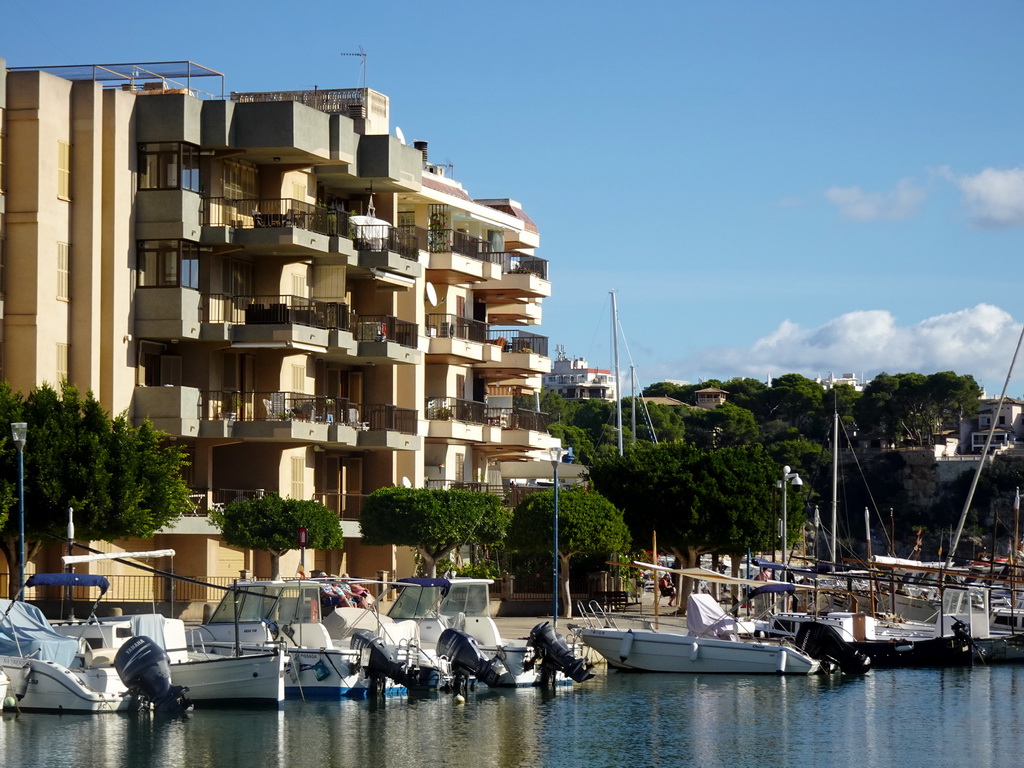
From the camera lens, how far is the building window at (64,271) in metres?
56.2

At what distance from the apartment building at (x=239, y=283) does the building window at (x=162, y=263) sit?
0.07 m

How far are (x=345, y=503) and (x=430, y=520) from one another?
8.54 meters

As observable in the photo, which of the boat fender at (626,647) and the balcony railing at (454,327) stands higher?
the balcony railing at (454,327)

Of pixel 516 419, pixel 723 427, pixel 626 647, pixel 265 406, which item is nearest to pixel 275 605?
pixel 626 647

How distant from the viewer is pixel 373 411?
6762cm

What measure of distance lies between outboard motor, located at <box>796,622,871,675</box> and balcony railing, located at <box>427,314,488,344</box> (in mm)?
27197

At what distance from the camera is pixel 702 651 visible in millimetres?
48219

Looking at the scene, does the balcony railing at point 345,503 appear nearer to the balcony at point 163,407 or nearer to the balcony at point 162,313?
the balcony at point 163,407

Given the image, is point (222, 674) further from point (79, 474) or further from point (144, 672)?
point (79, 474)

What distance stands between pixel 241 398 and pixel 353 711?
24448 millimetres

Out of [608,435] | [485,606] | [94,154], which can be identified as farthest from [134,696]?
[608,435]

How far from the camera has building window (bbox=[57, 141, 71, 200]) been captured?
56188 mm

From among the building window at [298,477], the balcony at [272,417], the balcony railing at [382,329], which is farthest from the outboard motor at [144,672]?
the balcony railing at [382,329]

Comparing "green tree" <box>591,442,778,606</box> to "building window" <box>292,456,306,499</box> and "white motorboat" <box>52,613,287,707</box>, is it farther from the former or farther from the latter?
"white motorboat" <box>52,613,287,707</box>
